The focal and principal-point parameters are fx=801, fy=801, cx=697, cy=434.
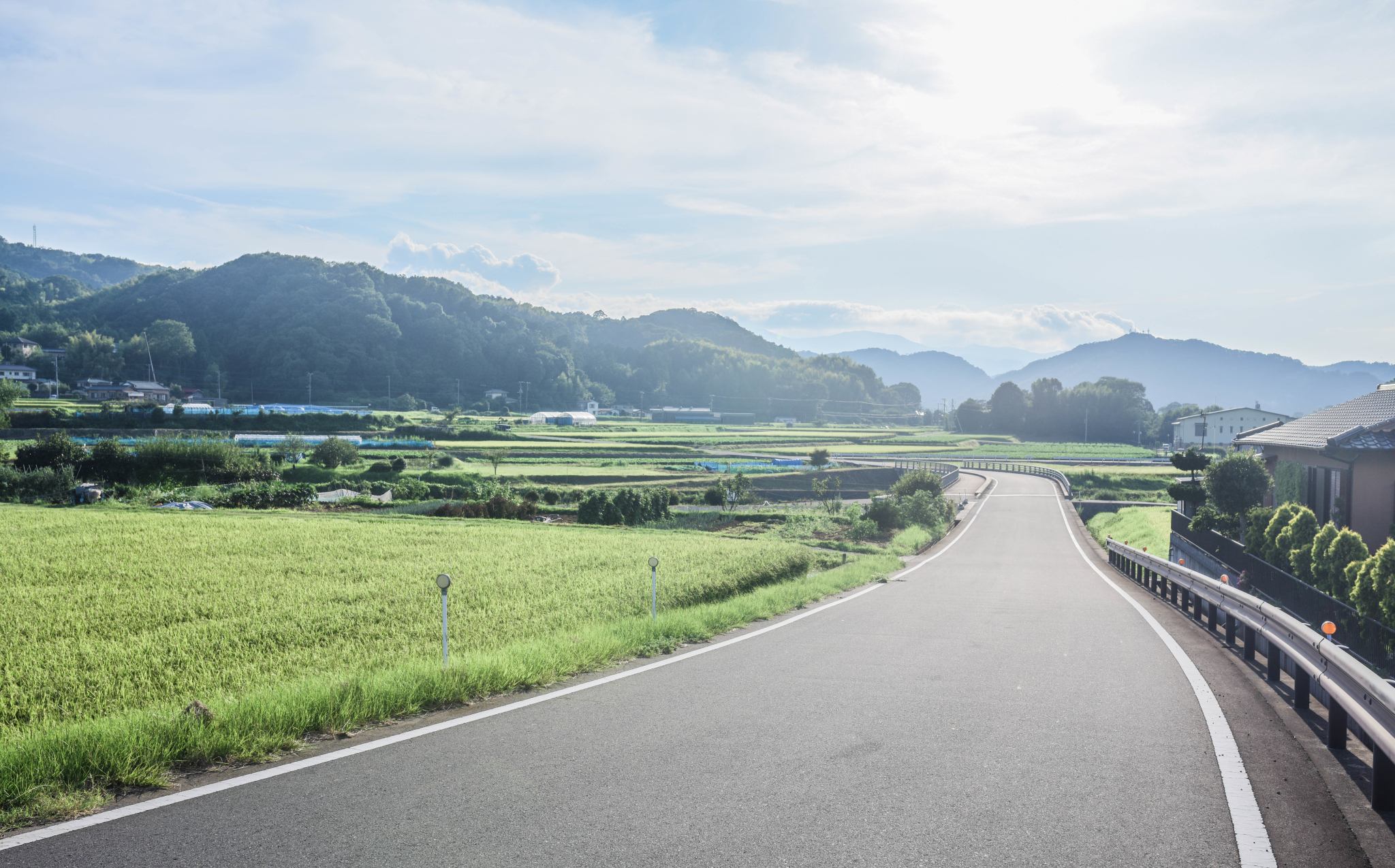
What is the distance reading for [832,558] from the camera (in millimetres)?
21688

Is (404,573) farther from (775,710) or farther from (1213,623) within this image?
(1213,623)

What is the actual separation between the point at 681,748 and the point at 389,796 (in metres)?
1.83

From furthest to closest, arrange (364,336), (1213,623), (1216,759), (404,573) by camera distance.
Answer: (364,336) < (404,573) < (1213,623) < (1216,759)

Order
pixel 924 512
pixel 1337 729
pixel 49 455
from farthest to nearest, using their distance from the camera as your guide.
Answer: pixel 49 455 → pixel 924 512 → pixel 1337 729

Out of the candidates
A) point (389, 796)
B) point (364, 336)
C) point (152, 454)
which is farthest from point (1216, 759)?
point (364, 336)

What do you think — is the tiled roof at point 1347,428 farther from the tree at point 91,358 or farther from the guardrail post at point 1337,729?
the tree at point 91,358

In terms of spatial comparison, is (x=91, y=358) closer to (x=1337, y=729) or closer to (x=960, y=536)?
(x=960, y=536)

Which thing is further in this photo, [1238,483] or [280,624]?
[1238,483]

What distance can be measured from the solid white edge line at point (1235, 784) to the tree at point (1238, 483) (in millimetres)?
18975

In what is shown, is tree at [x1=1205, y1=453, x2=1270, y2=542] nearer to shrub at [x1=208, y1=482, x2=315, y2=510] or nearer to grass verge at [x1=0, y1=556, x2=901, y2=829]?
grass verge at [x1=0, y1=556, x2=901, y2=829]

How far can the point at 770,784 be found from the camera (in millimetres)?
4691

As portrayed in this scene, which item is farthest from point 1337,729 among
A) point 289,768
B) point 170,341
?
point 170,341

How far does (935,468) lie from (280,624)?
60688mm

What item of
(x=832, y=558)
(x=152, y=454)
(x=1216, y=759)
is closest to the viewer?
(x=1216, y=759)
